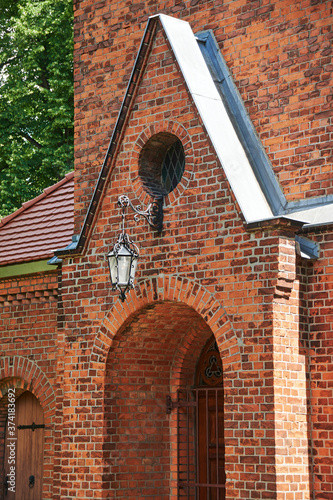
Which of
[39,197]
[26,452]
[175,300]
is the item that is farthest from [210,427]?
[39,197]

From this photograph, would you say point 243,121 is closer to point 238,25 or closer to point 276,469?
point 238,25

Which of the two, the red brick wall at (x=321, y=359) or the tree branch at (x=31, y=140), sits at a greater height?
the tree branch at (x=31, y=140)

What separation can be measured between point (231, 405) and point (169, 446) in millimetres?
1930

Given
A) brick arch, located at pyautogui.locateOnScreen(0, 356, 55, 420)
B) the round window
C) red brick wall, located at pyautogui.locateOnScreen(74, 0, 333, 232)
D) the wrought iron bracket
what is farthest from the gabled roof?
brick arch, located at pyautogui.locateOnScreen(0, 356, 55, 420)

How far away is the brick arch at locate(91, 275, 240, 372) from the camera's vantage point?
8.11 m

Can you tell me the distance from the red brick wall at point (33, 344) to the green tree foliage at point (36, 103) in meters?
7.39

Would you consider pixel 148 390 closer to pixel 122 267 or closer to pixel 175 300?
pixel 175 300

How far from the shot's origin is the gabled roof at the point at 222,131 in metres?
8.41

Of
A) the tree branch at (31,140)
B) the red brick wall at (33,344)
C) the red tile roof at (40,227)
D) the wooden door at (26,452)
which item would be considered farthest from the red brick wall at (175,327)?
the tree branch at (31,140)

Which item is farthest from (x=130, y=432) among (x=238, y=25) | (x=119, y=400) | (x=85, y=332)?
(x=238, y=25)

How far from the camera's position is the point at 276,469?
7.54 meters

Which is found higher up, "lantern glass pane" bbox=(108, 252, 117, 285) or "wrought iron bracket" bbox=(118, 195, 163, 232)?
"wrought iron bracket" bbox=(118, 195, 163, 232)

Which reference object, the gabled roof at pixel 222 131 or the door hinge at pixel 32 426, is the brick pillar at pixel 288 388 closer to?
the gabled roof at pixel 222 131

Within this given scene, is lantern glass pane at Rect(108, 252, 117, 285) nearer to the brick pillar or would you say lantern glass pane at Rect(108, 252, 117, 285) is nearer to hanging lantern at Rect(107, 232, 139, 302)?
hanging lantern at Rect(107, 232, 139, 302)
